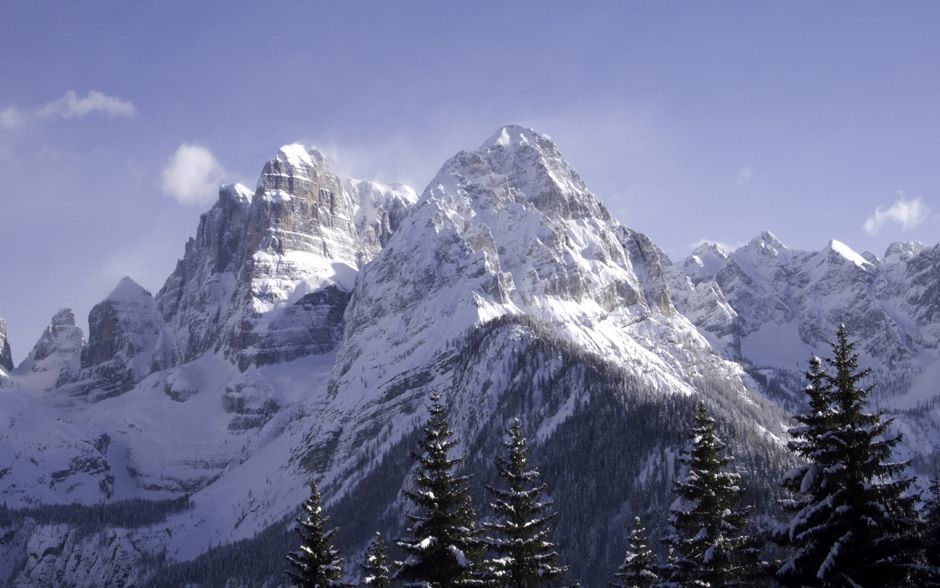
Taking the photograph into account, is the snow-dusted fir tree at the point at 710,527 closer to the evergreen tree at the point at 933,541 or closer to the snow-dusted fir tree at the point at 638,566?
the snow-dusted fir tree at the point at 638,566

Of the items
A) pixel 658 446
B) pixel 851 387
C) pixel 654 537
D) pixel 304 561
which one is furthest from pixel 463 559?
pixel 658 446

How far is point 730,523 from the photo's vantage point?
40.2m

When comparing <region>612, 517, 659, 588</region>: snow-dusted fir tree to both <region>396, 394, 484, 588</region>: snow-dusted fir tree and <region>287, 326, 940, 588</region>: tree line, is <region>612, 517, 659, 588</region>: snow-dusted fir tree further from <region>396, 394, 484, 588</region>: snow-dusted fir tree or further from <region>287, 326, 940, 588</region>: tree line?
<region>396, 394, 484, 588</region>: snow-dusted fir tree

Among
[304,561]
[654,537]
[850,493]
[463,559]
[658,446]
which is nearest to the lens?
[850,493]

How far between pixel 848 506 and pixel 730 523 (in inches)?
301

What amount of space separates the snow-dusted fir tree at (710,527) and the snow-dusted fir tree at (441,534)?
8172 millimetres

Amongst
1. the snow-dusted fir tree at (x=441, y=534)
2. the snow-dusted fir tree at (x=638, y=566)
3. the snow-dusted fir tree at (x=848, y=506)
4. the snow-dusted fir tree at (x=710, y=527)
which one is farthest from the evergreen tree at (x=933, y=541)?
the snow-dusted fir tree at (x=441, y=534)

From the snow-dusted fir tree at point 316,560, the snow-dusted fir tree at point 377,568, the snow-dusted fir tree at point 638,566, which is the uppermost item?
the snow-dusted fir tree at point 638,566

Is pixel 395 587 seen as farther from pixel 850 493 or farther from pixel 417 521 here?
pixel 850 493

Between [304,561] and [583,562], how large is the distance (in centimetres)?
11450

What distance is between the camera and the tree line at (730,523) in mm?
33000

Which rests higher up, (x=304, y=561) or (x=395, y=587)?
(x=395, y=587)

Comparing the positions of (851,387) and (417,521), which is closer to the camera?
(851,387)

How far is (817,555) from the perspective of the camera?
33.7 metres
